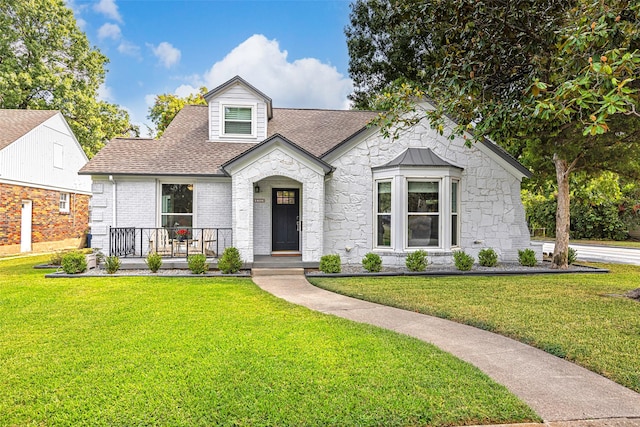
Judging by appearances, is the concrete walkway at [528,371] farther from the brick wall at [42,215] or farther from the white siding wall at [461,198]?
the brick wall at [42,215]

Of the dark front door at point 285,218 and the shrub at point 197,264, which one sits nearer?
the shrub at point 197,264

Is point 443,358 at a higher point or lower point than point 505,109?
lower

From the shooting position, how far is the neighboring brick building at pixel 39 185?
52.4 ft

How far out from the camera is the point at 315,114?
1581cm

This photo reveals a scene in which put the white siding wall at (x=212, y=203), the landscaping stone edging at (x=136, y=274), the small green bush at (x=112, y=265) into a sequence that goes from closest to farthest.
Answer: the landscaping stone edging at (x=136, y=274) → the small green bush at (x=112, y=265) → the white siding wall at (x=212, y=203)

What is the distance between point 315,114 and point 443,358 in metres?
13.0

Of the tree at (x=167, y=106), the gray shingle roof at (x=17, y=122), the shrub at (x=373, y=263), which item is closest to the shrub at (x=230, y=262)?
the shrub at (x=373, y=263)

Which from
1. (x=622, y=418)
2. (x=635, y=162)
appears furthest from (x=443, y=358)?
(x=635, y=162)

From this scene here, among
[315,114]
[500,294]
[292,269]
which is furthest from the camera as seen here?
[315,114]

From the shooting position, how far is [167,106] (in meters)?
27.7

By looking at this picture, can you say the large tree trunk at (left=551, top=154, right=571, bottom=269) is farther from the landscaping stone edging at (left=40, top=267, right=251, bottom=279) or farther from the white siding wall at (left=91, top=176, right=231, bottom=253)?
the white siding wall at (left=91, top=176, right=231, bottom=253)

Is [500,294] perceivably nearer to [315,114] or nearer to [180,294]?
[180,294]

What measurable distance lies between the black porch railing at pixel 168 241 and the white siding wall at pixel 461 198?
3.64 metres

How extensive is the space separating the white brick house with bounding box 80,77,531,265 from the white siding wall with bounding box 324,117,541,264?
3 centimetres
